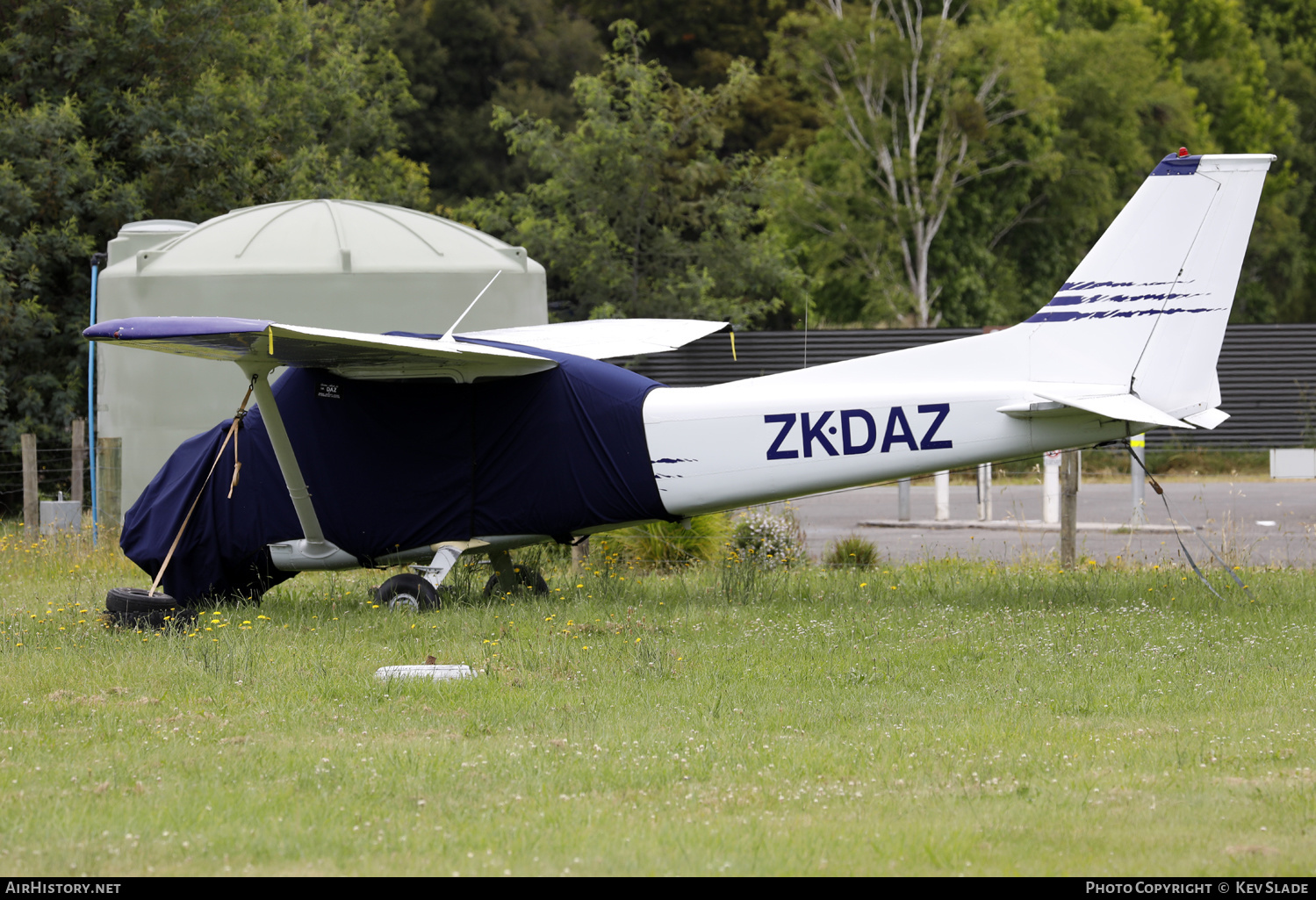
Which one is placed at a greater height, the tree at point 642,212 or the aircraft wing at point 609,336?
the tree at point 642,212

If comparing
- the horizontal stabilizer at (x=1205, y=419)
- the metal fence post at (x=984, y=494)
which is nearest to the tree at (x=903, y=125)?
the metal fence post at (x=984, y=494)

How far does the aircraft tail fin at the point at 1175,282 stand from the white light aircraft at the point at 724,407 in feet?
0.04

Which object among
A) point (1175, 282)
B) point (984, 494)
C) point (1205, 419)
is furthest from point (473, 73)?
point (1205, 419)

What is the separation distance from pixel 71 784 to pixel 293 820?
121 cm

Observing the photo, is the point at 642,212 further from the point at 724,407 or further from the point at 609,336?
the point at 724,407

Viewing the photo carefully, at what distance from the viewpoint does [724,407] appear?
9.91 m

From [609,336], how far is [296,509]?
9.97 ft

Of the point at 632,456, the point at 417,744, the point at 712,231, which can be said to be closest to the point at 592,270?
the point at 712,231

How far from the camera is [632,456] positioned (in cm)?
1003

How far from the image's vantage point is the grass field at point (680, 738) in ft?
15.0

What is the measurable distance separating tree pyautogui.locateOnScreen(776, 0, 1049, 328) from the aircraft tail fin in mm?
29484

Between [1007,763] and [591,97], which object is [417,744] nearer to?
[1007,763]

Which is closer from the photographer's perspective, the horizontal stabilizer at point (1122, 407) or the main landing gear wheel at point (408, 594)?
the horizontal stabilizer at point (1122, 407)

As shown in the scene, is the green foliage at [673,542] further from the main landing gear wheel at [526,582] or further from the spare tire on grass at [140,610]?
the spare tire on grass at [140,610]
